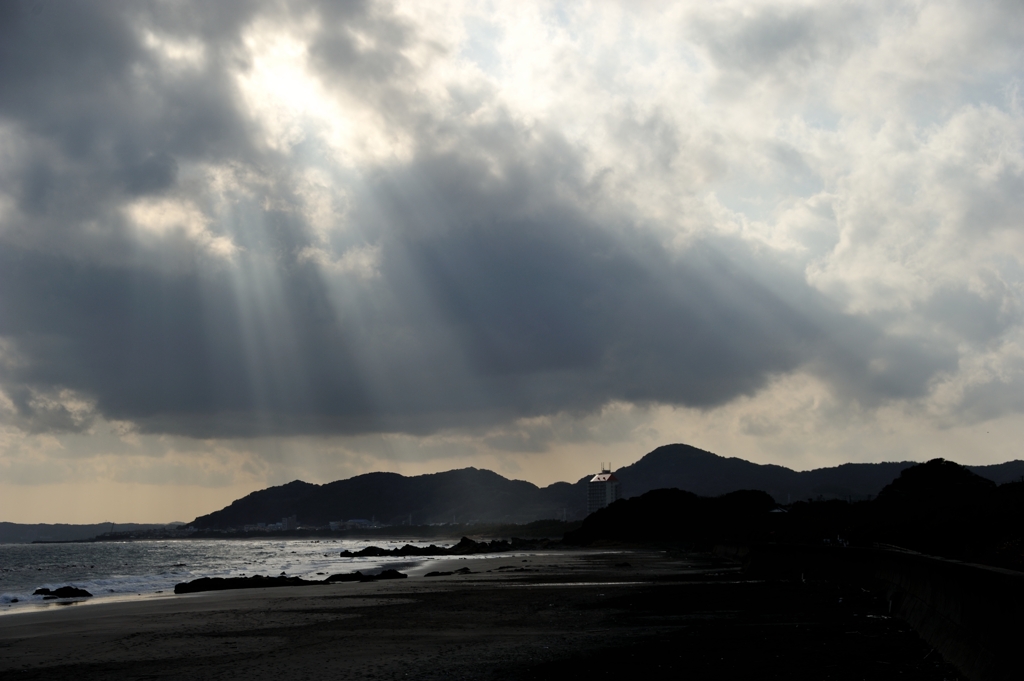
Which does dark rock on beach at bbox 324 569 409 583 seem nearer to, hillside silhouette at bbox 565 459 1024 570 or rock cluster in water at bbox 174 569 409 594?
rock cluster in water at bbox 174 569 409 594

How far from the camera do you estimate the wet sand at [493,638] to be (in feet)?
41.3

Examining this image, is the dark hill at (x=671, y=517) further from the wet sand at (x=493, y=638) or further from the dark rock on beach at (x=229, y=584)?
the wet sand at (x=493, y=638)

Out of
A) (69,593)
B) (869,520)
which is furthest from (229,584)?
(869,520)

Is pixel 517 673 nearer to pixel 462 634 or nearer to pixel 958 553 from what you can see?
pixel 462 634

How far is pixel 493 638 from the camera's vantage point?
54.6 ft

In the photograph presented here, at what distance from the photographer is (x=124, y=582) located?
158 ft

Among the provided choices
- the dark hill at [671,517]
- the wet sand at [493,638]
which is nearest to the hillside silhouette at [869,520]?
the dark hill at [671,517]

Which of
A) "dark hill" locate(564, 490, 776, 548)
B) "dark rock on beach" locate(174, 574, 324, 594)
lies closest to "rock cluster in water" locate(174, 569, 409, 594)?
"dark rock on beach" locate(174, 574, 324, 594)

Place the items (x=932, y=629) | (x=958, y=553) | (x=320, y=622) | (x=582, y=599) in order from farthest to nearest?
(x=958, y=553) < (x=582, y=599) < (x=320, y=622) < (x=932, y=629)

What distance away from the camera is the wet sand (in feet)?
41.3

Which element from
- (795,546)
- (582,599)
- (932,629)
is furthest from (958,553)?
(932,629)

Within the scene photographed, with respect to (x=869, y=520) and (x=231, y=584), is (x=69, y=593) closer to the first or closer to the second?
(x=231, y=584)

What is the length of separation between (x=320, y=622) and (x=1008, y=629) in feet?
53.8

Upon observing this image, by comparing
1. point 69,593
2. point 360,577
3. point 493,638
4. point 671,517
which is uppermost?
point 671,517
